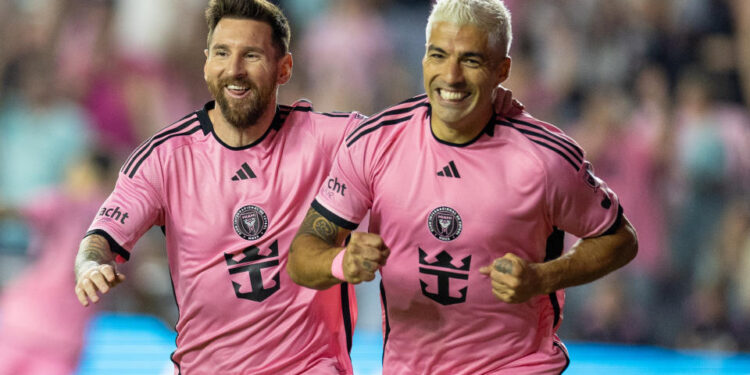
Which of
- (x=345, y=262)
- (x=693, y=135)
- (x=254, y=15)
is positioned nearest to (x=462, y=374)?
(x=345, y=262)

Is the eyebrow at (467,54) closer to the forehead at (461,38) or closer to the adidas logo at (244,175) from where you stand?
the forehead at (461,38)

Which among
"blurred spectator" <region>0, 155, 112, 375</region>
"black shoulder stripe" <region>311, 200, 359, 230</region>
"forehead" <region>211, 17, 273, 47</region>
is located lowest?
"blurred spectator" <region>0, 155, 112, 375</region>

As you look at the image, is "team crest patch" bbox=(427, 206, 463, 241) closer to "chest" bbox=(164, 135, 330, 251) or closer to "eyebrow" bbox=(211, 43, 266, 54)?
"chest" bbox=(164, 135, 330, 251)

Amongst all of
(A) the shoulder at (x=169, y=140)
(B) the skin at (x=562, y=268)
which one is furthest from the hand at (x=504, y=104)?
(A) the shoulder at (x=169, y=140)

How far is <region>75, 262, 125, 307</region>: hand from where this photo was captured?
3295 mm

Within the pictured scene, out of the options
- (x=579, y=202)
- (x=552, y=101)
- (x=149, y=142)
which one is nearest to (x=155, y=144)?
(x=149, y=142)

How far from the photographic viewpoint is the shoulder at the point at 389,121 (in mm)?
3564

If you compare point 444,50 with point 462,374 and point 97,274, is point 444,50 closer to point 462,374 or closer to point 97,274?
point 462,374

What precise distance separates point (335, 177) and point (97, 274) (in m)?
0.93

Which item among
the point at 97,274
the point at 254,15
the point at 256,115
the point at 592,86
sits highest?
the point at 592,86

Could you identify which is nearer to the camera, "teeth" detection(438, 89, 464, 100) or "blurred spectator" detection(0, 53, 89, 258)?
"teeth" detection(438, 89, 464, 100)

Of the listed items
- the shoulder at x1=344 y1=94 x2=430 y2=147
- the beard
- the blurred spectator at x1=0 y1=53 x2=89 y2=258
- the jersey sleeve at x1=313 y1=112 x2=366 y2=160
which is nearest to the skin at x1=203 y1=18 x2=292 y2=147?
the beard

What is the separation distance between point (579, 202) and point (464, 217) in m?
0.41

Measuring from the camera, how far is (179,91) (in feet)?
29.2
